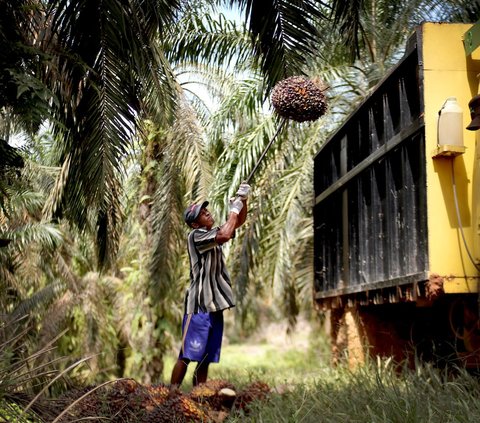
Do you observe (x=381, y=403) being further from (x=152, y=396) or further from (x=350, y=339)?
(x=350, y=339)

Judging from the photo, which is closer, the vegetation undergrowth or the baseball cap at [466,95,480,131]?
the vegetation undergrowth

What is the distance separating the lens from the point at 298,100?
5738mm

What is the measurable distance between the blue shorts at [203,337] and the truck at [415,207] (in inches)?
57.0

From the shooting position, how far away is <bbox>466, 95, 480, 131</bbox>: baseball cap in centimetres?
487

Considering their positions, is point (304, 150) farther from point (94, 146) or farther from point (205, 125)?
point (94, 146)

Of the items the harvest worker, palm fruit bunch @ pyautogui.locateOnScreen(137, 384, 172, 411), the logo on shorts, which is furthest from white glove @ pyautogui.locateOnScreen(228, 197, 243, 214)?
palm fruit bunch @ pyautogui.locateOnScreen(137, 384, 172, 411)

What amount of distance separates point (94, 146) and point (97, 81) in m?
0.59

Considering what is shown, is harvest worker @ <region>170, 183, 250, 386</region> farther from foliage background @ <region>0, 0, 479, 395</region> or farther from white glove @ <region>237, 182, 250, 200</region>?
foliage background @ <region>0, 0, 479, 395</region>

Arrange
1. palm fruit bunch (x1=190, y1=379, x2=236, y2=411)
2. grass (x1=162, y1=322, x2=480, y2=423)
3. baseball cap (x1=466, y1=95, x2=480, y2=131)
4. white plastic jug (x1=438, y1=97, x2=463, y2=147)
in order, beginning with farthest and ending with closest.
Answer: palm fruit bunch (x1=190, y1=379, x2=236, y2=411)
white plastic jug (x1=438, y1=97, x2=463, y2=147)
baseball cap (x1=466, y1=95, x2=480, y2=131)
grass (x1=162, y1=322, x2=480, y2=423)

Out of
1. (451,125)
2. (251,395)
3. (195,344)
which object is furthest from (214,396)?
(451,125)

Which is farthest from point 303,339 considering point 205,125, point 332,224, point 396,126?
point 396,126

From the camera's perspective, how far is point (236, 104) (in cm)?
1159

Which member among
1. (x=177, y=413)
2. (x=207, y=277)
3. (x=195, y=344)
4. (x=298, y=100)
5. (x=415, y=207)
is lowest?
(x=177, y=413)

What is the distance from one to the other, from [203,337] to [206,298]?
1.05ft
